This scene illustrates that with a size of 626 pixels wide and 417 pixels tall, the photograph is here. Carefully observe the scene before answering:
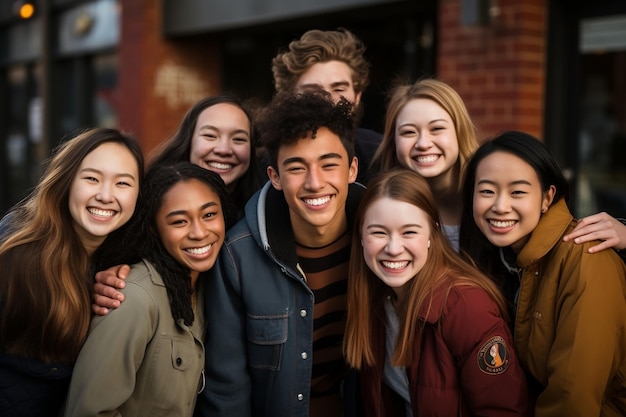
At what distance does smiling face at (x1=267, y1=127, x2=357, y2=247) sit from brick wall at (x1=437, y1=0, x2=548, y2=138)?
2081 mm

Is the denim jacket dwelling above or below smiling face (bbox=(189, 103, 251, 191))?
below

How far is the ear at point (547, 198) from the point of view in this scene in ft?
9.12

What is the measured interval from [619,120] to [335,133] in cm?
265

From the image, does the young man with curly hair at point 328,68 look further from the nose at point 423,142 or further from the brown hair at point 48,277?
the brown hair at point 48,277

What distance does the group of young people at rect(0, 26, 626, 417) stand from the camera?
258cm

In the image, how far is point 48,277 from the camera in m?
2.68

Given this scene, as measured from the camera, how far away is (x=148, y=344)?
2.72 metres

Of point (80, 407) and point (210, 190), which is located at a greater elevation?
point (210, 190)

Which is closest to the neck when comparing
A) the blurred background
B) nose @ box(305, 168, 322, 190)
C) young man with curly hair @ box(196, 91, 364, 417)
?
young man with curly hair @ box(196, 91, 364, 417)

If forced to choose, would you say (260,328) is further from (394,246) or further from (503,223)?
(503,223)

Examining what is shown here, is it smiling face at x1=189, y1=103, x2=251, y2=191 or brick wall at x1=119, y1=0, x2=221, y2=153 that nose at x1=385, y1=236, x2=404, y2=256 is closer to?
smiling face at x1=189, y1=103, x2=251, y2=191

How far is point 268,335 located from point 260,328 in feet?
0.14

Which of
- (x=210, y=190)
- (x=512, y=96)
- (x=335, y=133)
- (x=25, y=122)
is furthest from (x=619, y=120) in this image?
(x=25, y=122)

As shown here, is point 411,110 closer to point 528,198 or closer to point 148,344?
point 528,198
